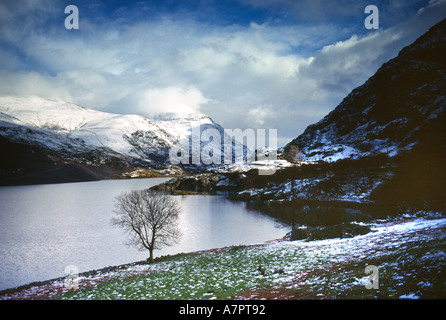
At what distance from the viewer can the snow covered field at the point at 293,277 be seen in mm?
13148

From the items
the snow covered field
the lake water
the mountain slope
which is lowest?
the lake water

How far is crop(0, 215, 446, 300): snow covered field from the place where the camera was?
43.1 ft

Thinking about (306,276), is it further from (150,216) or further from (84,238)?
(84,238)

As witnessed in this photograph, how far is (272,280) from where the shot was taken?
1978cm

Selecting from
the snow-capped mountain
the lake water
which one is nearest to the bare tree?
the lake water

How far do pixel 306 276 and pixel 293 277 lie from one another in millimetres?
1119

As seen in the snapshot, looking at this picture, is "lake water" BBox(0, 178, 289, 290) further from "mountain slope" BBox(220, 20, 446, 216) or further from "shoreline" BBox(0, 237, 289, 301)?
"mountain slope" BBox(220, 20, 446, 216)

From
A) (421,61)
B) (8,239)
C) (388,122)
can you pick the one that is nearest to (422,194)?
(8,239)

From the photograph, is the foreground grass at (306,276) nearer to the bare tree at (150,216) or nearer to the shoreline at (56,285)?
the shoreline at (56,285)

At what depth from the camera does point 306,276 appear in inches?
744

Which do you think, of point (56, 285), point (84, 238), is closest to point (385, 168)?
point (84, 238)

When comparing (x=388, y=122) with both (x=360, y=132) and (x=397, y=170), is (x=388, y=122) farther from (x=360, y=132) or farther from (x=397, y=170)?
(x=397, y=170)
